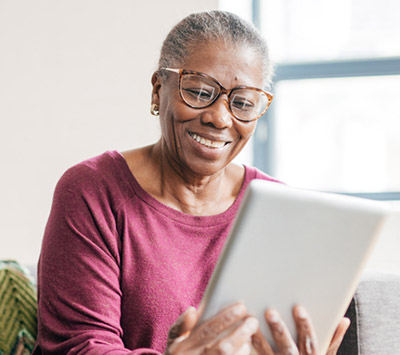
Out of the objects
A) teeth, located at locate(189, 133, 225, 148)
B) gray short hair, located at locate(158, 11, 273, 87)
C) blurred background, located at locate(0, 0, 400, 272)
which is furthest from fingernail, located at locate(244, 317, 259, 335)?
blurred background, located at locate(0, 0, 400, 272)

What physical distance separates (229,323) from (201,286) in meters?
0.48

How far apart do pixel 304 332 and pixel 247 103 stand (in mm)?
513

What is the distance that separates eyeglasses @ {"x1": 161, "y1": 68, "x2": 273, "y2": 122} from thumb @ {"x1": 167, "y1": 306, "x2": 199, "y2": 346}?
49cm

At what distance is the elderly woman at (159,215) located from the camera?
4.04 ft

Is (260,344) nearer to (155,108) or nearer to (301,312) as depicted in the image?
(301,312)

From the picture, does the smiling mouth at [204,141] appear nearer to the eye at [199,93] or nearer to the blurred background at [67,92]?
the eye at [199,93]

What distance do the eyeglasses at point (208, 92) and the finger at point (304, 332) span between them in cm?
48

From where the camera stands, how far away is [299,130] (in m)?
3.01

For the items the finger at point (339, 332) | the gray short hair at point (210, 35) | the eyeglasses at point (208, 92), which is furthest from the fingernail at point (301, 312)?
the gray short hair at point (210, 35)

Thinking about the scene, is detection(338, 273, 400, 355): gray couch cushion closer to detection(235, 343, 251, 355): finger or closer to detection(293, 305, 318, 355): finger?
detection(293, 305, 318, 355): finger

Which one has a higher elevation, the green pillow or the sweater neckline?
the sweater neckline

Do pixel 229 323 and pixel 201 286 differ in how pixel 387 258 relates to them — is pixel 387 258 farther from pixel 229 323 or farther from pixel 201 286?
pixel 229 323

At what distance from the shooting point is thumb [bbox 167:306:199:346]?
3.00 ft

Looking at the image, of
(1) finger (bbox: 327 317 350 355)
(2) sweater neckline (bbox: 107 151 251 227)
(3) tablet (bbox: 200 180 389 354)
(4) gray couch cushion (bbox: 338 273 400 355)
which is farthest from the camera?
(4) gray couch cushion (bbox: 338 273 400 355)
